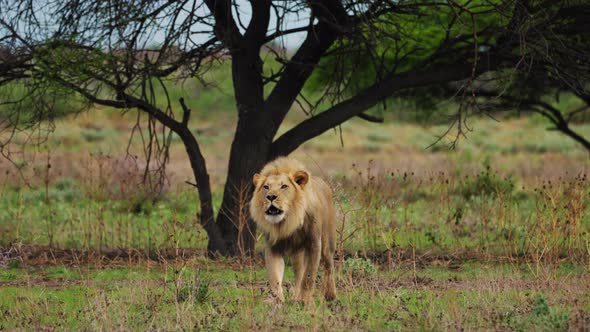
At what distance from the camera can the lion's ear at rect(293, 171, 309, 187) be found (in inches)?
339

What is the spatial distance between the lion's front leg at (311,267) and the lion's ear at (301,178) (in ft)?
1.97

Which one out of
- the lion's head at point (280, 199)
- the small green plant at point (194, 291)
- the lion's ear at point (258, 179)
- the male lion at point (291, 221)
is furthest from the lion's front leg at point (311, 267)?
the small green plant at point (194, 291)

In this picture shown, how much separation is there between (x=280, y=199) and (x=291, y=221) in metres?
0.28

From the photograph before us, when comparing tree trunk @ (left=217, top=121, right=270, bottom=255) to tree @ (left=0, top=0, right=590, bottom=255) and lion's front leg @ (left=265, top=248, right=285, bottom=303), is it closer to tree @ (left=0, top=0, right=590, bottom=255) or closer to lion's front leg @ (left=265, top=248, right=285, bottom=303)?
tree @ (left=0, top=0, right=590, bottom=255)

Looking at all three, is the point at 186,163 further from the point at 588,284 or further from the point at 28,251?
the point at 588,284

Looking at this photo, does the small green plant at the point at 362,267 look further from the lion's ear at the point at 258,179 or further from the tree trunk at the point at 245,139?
the tree trunk at the point at 245,139

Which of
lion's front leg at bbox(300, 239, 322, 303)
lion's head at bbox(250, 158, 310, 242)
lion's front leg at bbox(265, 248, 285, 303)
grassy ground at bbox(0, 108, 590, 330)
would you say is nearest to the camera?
grassy ground at bbox(0, 108, 590, 330)

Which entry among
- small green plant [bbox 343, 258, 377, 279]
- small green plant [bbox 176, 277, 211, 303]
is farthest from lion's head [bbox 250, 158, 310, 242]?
small green plant [bbox 343, 258, 377, 279]

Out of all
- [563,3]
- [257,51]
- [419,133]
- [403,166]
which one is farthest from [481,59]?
[419,133]

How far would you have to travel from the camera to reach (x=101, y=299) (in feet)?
26.7

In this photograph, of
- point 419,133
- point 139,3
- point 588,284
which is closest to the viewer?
point 588,284

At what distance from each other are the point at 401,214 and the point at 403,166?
14102 millimetres

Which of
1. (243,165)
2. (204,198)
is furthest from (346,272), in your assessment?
(204,198)

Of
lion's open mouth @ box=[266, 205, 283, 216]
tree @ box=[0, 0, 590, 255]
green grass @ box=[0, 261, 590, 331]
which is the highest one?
tree @ box=[0, 0, 590, 255]
